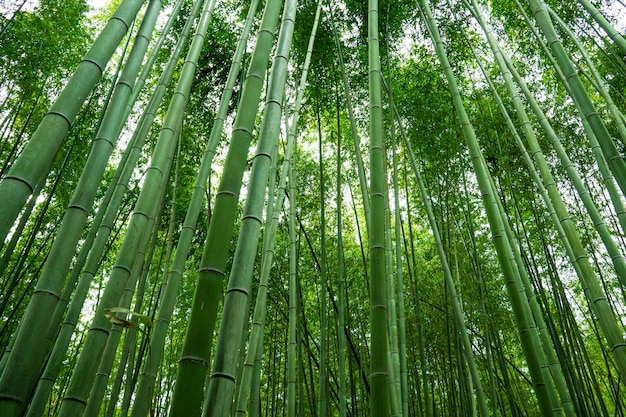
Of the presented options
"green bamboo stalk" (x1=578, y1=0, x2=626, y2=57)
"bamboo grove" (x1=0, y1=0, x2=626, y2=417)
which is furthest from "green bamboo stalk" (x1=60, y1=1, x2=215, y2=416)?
"green bamboo stalk" (x1=578, y1=0, x2=626, y2=57)

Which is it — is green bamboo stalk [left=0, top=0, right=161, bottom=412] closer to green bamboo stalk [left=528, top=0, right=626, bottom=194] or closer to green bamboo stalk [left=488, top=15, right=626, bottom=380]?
green bamboo stalk [left=528, top=0, right=626, bottom=194]

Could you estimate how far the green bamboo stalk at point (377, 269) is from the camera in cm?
135

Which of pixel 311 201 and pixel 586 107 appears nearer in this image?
pixel 586 107

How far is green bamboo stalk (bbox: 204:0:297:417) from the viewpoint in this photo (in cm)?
102

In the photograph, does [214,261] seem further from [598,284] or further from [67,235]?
[598,284]

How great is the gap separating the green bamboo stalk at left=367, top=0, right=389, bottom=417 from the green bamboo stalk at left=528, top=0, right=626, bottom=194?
738 mm

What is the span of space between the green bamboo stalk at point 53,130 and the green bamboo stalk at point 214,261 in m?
0.46

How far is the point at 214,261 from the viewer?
1131 millimetres

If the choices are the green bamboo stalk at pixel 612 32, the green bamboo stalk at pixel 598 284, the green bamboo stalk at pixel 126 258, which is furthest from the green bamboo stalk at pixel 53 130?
the green bamboo stalk at pixel 612 32

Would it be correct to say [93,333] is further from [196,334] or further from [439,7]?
[439,7]

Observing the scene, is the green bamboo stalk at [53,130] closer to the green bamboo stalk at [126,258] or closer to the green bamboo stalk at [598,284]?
the green bamboo stalk at [126,258]

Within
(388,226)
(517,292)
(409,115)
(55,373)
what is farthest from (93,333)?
(409,115)

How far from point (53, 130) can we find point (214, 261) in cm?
59

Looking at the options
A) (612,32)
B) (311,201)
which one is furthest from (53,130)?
(311,201)
